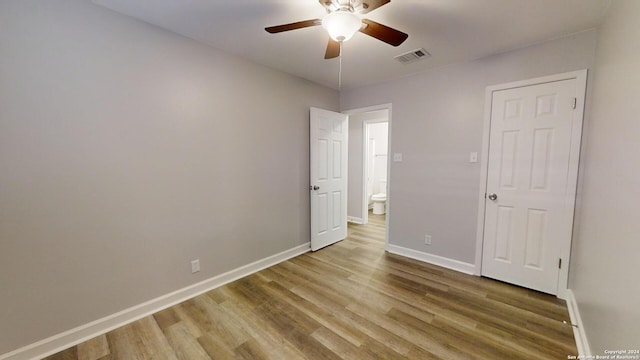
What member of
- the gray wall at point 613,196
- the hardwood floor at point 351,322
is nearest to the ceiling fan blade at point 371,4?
the gray wall at point 613,196

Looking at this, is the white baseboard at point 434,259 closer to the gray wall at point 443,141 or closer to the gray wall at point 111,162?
the gray wall at point 443,141

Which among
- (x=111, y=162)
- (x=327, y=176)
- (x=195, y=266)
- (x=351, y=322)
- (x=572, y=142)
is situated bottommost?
(x=351, y=322)

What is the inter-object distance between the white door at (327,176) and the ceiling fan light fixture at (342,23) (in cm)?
184

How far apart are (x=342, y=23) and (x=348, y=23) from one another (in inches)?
1.3

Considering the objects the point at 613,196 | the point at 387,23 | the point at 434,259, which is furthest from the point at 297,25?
the point at 434,259

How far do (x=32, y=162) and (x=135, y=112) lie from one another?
68 centimetres

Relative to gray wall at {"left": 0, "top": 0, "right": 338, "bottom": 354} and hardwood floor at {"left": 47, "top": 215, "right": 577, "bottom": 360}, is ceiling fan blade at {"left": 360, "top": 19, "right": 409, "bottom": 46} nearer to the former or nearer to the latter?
gray wall at {"left": 0, "top": 0, "right": 338, "bottom": 354}

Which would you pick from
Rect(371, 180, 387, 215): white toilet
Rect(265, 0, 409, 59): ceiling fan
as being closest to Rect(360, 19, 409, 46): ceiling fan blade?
Rect(265, 0, 409, 59): ceiling fan

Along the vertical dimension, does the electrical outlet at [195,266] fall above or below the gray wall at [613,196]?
below

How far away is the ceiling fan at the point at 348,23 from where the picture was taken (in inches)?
53.2

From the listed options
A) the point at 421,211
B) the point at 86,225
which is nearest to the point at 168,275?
the point at 86,225

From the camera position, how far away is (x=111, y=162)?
5.99 ft

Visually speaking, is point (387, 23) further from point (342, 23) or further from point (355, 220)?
point (355, 220)

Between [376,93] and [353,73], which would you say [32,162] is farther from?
[376,93]
